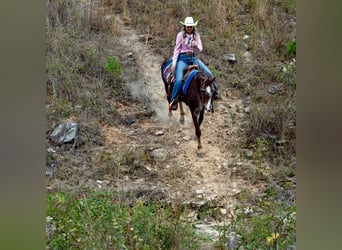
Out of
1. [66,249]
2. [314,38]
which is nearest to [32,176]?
[314,38]

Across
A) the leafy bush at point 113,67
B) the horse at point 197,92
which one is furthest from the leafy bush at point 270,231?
the leafy bush at point 113,67

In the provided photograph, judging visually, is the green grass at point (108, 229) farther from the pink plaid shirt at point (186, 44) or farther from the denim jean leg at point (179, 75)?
the pink plaid shirt at point (186, 44)

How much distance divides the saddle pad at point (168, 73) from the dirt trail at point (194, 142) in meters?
0.60

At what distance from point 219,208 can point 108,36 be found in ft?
11.1

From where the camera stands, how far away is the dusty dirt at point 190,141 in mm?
5453

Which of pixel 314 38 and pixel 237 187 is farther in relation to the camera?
pixel 237 187

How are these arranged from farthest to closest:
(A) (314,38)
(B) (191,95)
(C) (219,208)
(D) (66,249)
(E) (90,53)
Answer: (E) (90,53) < (B) (191,95) < (C) (219,208) < (D) (66,249) < (A) (314,38)

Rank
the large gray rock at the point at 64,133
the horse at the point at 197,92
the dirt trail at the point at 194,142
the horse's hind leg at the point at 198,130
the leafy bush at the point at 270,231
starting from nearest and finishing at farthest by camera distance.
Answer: the leafy bush at the point at 270,231, the horse at the point at 197,92, the dirt trail at the point at 194,142, the horse's hind leg at the point at 198,130, the large gray rock at the point at 64,133

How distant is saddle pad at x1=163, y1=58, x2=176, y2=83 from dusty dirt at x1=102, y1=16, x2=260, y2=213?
0.58 metres

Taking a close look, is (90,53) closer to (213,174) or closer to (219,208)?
(213,174)

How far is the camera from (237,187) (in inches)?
216

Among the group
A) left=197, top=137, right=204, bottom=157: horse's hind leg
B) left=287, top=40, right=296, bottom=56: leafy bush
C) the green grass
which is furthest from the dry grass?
the green grass

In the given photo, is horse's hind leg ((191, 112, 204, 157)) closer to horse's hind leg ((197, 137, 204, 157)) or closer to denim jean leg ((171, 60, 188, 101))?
horse's hind leg ((197, 137, 204, 157))

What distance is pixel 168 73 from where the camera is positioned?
19.0 feet
